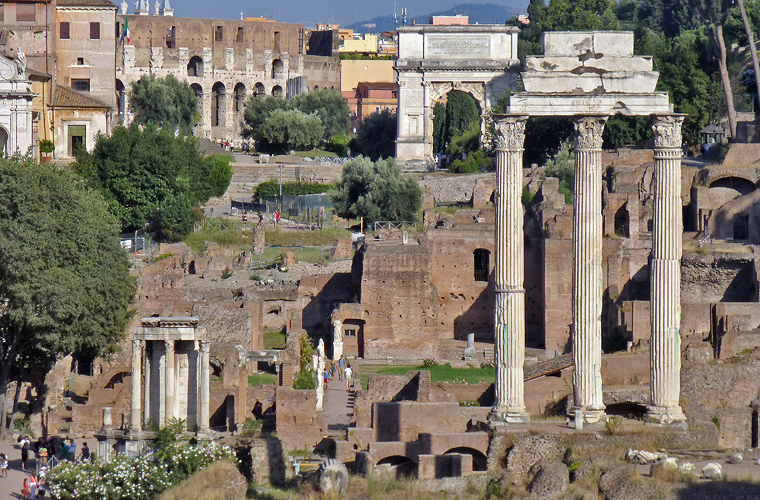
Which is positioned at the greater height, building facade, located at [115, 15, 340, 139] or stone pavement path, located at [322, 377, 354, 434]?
building facade, located at [115, 15, 340, 139]

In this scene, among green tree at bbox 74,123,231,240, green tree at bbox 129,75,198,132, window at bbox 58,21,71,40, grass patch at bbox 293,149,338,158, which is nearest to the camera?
green tree at bbox 74,123,231,240

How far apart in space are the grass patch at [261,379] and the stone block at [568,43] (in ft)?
44.9

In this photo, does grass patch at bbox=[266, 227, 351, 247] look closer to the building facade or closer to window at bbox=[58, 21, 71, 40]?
window at bbox=[58, 21, 71, 40]

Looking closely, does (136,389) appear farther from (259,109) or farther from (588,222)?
(259,109)

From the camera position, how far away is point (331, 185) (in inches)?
2410

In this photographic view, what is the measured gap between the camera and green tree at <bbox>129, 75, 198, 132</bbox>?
87.4m

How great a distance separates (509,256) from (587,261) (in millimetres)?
1106

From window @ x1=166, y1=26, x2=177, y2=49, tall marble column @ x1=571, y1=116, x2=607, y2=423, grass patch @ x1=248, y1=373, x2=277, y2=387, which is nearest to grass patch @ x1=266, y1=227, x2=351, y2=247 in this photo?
grass patch @ x1=248, y1=373, x2=277, y2=387

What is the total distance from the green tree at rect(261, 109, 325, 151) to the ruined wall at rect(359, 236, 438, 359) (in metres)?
42.5

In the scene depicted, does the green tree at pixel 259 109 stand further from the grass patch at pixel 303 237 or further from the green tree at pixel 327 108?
A: the grass patch at pixel 303 237

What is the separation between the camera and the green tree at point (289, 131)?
81562 mm

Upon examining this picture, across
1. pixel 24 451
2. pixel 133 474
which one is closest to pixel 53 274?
pixel 24 451

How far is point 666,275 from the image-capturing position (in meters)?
22.4

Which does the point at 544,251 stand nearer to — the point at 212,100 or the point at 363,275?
the point at 363,275
